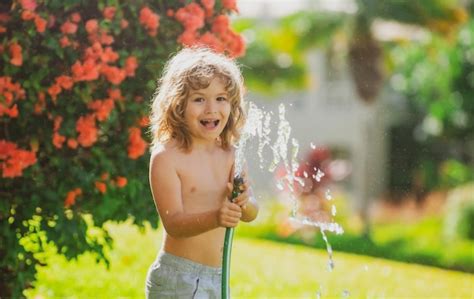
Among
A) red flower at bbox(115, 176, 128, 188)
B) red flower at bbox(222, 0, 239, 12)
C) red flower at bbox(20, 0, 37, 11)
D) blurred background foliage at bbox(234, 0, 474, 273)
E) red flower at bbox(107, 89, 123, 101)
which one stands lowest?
red flower at bbox(115, 176, 128, 188)

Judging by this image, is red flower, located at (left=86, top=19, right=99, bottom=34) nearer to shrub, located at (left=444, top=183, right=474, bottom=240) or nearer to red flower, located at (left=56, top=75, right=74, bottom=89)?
red flower, located at (left=56, top=75, right=74, bottom=89)

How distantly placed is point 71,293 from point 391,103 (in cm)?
2274

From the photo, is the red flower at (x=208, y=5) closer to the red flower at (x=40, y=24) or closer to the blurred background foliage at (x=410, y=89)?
the red flower at (x=40, y=24)

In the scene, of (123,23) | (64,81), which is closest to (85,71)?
(64,81)

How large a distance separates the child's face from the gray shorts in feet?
1.52

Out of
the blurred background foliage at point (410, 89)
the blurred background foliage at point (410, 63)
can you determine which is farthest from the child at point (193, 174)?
the blurred background foliage at point (410, 63)

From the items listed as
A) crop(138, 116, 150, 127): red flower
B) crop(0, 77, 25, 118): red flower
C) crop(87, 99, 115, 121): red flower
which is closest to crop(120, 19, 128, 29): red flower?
crop(87, 99, 115, 121): red flower

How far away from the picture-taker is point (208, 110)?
3.66 metres

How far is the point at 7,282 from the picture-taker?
18.0ft

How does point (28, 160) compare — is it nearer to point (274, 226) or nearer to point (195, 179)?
point (195, 179)

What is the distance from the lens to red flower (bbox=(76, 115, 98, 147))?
16.5ft

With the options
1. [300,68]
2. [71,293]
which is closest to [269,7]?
[300,68]

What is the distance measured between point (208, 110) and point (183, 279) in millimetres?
604

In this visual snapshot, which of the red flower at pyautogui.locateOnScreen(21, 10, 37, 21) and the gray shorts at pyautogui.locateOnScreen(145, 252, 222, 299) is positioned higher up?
the red flower at pyautogui.locateOnScreen(21, 10, 37, 21)
